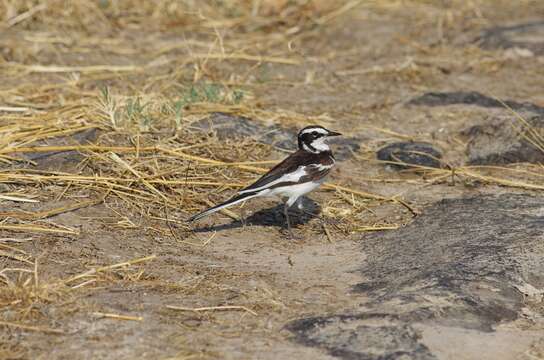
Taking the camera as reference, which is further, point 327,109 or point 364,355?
point 327,109

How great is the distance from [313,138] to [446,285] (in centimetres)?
A: 210

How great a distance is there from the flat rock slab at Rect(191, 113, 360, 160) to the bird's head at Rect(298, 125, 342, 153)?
974 millimetres

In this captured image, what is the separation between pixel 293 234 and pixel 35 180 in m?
1.89

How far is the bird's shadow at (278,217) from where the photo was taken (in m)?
6.91

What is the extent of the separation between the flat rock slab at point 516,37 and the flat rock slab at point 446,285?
461 centimetres

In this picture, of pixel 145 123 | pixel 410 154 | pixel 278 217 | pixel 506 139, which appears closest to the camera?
Answer: pixel 278 217

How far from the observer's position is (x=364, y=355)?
4.60 meters

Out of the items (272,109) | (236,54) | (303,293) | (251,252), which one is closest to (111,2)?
(236,54)

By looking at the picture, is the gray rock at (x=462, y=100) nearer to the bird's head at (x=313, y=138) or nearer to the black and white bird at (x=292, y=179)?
the bird's head at (x=313, y=138)

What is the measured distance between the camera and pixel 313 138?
23.6 ft

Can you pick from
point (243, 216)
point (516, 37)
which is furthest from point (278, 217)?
point (516, 37)

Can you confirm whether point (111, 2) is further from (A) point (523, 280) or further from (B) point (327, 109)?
(A) point (523, 280)

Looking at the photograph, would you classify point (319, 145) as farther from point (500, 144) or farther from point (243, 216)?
point (500, 144)

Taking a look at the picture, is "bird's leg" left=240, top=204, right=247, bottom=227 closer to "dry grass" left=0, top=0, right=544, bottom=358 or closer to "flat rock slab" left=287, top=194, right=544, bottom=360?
"dry grass" left=0, top=0, right=544, bottom=358
